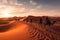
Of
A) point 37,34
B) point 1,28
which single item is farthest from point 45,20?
point 37,34

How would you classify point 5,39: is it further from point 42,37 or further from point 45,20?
point 45,20

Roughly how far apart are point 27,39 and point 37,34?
4.40 feet

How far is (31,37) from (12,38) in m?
1.59

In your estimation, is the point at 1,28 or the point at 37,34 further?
the point at 1,28

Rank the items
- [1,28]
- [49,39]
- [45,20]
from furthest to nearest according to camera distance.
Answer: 1. [45,20]
2. [1,28]
3. [49,39]

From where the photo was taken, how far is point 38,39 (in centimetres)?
1093

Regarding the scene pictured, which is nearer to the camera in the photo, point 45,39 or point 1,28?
point 45,39

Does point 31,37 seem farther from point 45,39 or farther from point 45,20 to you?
point 45,20

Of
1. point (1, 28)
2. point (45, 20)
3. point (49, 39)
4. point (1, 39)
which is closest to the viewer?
point (49, 39)

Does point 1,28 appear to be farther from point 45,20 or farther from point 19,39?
point 19,39

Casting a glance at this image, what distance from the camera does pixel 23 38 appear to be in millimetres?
11719

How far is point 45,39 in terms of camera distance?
10.9 metres

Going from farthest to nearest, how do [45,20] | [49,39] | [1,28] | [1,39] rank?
[45,20] < [1,28] < [1,39] < [49,39]

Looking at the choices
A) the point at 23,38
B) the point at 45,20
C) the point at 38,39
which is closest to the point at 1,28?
the point at 45,20
